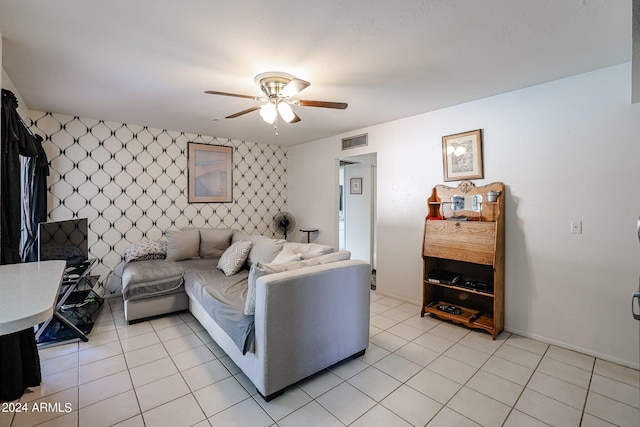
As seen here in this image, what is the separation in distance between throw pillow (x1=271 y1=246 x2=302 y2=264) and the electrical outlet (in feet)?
7.88

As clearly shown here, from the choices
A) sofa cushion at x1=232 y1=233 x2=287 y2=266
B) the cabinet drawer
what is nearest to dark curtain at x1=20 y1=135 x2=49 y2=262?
sofa cushion at x1=232 y1=233 x2=287 y2=266

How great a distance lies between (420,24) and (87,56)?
2.34 meters

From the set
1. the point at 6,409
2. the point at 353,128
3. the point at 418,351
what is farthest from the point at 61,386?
the point at 353,128

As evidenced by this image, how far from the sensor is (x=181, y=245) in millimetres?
3803

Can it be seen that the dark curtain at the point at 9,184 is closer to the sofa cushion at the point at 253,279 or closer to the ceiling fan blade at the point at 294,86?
the sofa cushion at the point at 253,279

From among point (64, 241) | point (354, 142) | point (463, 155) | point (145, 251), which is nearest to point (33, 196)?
point (64, 241)

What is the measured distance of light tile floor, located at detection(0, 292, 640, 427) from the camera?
1.73 meters

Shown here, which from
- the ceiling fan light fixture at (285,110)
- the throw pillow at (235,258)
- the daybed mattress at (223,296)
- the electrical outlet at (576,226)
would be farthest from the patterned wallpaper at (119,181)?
the electrical outlet at (576,226)

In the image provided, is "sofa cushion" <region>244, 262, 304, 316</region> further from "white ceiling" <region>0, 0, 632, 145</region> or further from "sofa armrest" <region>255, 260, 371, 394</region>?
"white ceiling" <region>0, 0, 632, 145</region>

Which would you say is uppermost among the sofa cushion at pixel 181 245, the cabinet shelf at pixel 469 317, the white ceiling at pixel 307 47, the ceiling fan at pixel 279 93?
the white ceiling at pixel 307 47

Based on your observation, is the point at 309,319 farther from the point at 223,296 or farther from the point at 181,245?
the point at 181,245

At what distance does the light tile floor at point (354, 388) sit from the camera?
1731 mm

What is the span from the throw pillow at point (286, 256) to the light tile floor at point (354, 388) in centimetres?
93

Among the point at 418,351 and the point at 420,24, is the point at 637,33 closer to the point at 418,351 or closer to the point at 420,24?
the point at 420,24
